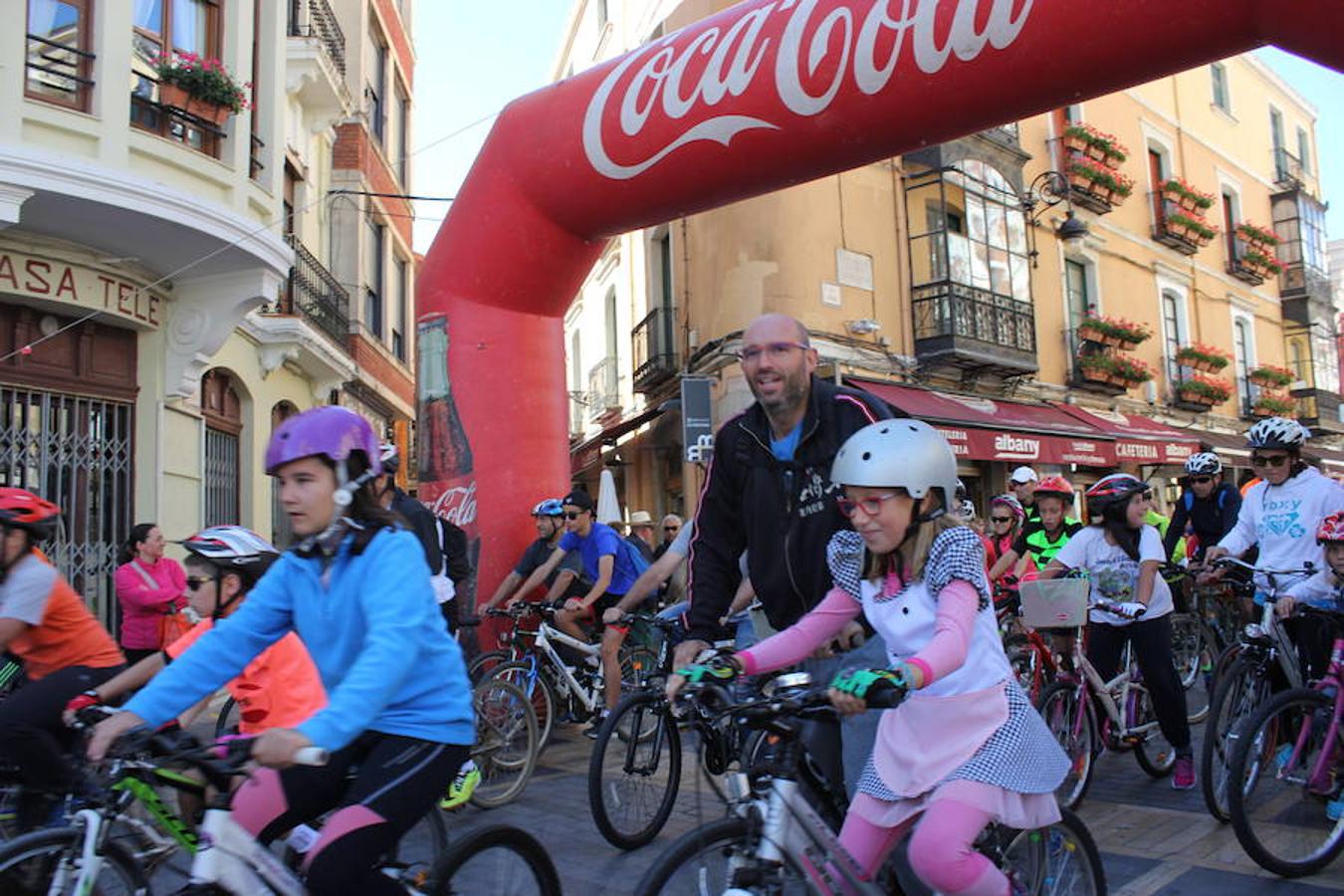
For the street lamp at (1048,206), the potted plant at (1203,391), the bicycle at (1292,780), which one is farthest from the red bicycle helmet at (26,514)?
the potted plant at (1203,391)

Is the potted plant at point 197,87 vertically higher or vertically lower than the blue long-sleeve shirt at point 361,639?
higher

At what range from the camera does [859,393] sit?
3.65m

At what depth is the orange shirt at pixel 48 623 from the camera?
159 inches

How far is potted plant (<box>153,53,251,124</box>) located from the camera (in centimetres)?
986

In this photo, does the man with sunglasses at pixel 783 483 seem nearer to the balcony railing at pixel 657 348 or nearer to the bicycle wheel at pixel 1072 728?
the bicycle wheel at pixel 1072 728

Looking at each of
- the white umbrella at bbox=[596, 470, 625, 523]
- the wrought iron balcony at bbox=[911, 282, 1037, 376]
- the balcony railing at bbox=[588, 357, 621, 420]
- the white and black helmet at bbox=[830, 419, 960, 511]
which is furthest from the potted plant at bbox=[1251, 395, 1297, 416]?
the white and black helmet at bbox=[830, 419, 960, 511]

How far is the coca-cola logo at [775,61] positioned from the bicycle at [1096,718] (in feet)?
10.6

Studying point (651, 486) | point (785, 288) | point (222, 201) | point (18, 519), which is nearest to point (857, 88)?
point (18, 519)

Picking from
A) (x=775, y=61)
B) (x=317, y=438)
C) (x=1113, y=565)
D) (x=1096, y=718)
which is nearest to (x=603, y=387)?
(x=775, y=61)

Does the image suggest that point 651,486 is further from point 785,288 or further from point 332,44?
point 332,44

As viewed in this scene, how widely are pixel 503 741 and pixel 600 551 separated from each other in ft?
6.87

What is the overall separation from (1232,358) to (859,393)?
86.7 ft

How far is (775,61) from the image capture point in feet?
22.1

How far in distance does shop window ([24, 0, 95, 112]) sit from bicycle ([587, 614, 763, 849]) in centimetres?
720
